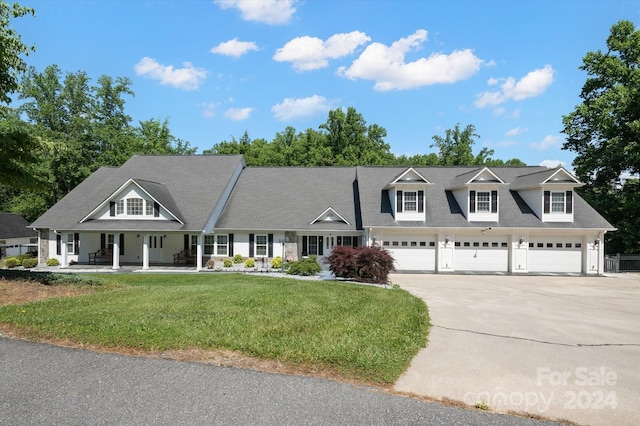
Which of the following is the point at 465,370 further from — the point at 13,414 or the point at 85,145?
the point at 85,145

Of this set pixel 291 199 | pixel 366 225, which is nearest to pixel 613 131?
pixel 366 225

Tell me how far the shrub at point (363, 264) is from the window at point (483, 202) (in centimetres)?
905

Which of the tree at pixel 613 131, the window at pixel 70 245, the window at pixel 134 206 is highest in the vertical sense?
the tree at pixel 613 131

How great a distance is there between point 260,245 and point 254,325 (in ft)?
55.9

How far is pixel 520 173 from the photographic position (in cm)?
2941

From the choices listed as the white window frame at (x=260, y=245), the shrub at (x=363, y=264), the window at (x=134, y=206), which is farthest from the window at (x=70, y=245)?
the shrub at (x=363, y=264)

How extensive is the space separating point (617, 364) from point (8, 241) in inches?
1859

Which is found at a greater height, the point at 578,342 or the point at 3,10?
the point at 3,10

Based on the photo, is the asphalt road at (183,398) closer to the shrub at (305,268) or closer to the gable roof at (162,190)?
the shrub at (305,268)

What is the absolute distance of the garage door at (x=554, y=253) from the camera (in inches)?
965

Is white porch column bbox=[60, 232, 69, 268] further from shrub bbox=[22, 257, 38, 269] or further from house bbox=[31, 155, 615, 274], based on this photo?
shrub bbox=[22, 257, 38, 269]

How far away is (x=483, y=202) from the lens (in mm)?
24812

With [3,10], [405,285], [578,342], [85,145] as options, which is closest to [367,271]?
[405,285]

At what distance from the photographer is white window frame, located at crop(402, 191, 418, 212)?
2492 centimetres
